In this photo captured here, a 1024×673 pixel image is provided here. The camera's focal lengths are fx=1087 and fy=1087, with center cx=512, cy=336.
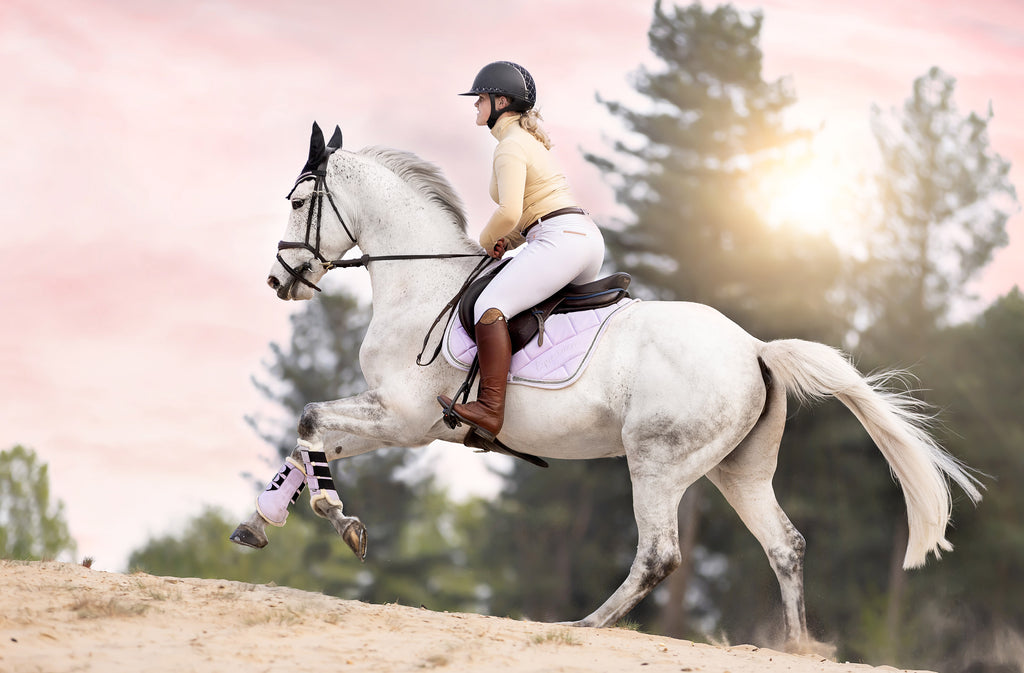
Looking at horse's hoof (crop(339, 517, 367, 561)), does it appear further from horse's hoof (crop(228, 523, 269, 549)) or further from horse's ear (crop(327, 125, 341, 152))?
horse's ear (crop(327, 125, 341, 152))

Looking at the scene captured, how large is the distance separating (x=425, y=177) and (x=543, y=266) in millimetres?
1439

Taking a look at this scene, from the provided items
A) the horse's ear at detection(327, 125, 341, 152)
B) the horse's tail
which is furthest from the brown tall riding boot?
the horse's ear at detection(327, 125, 341, 152)

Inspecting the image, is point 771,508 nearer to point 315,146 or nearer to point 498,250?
point 498,250

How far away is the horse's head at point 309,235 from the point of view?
7.89 m

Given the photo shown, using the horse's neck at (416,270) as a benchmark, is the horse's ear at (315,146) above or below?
above

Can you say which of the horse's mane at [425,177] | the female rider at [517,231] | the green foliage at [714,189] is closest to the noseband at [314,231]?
the horse's mane at [425,177]

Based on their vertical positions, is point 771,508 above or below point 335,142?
below

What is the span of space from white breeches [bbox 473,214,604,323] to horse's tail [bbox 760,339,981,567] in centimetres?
139

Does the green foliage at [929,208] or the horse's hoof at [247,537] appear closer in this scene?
A: the horse's hoof at [247,537]

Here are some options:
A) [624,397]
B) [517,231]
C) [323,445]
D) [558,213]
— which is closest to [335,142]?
[517,231]

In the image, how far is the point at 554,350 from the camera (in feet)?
23.4


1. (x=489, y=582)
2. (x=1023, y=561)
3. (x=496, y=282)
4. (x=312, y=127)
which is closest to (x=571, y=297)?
(x=496, y=282)

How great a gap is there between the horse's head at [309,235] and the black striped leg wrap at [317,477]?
4.11 ft

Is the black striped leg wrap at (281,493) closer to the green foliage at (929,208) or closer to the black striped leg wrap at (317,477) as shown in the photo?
the black striped leg wrap at (317,477)
